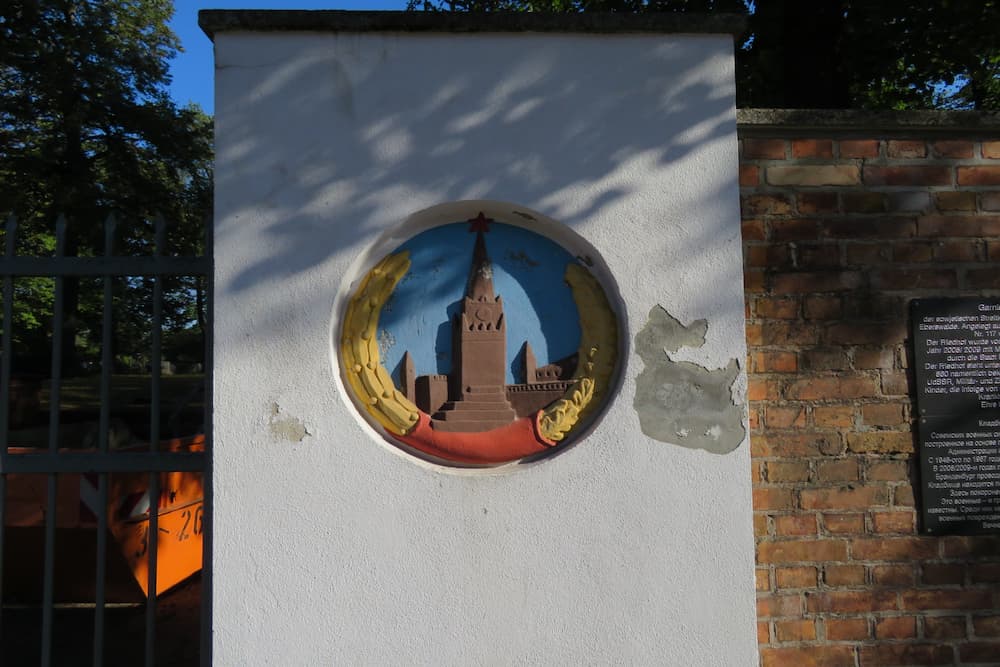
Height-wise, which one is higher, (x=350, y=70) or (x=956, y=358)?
(x=350, y=70)

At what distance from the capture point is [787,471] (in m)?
2.71

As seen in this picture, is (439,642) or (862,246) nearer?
(439,642)

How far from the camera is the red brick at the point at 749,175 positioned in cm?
279

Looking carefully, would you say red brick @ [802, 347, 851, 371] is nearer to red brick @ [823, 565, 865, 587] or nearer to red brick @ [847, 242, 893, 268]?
red brick @ [847, 242, 893, 268]

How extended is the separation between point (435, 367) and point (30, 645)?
3982 millimetres

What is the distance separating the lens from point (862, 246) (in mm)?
2785

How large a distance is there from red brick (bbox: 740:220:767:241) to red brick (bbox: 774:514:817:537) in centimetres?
103

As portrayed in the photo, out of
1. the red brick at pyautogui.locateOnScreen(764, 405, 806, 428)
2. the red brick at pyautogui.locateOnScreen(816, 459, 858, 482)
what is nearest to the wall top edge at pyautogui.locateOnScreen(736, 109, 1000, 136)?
the red brick at pyautogui.locateOnScreen(764, 405, 806, 428)

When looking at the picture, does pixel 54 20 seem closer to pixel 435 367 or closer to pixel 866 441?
pixel 435 367

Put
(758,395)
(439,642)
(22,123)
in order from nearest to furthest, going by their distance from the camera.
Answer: (439,642) → (758,395) → (22,123)

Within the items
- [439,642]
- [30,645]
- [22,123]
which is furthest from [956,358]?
[22,123]

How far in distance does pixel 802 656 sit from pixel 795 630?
0.09 m

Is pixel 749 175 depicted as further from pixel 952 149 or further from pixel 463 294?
pixel 463 294

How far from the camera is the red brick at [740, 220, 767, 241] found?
2773mm
